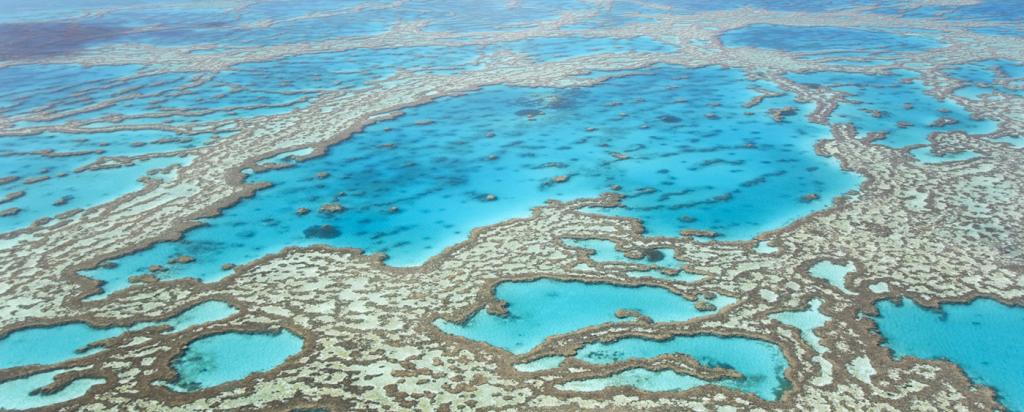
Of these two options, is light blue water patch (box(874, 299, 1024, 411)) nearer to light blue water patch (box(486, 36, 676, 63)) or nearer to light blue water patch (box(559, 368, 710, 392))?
light blue water patch (box(559, 368, 710, 392))

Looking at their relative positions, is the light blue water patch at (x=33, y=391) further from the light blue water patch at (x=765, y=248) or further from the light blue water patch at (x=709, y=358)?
the light blue water patch at (x=765, y=248)

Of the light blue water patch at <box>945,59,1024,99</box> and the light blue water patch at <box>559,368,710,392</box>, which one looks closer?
the light blue water patch at <box>559,368,710,392</box>

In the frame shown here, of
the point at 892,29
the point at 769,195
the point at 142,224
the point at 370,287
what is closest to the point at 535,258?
the point at 370,287

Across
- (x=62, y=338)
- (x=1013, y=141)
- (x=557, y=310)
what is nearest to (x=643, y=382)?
(x=557, y=310)

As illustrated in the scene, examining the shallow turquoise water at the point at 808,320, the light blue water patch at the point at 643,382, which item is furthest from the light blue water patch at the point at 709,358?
the shallow turquoise water at the point at 808,320

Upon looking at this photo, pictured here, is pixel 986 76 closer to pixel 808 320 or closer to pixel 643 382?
pixel 808 320

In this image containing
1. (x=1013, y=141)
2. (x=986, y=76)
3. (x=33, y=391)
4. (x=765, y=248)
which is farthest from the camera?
(x=986, y=76)

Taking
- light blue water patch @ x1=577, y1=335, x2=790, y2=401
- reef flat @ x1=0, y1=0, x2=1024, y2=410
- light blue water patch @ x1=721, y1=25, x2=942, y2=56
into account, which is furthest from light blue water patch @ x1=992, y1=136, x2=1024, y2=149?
light blue water patch @ x1=577, y1=335, x2=790, y2=401
